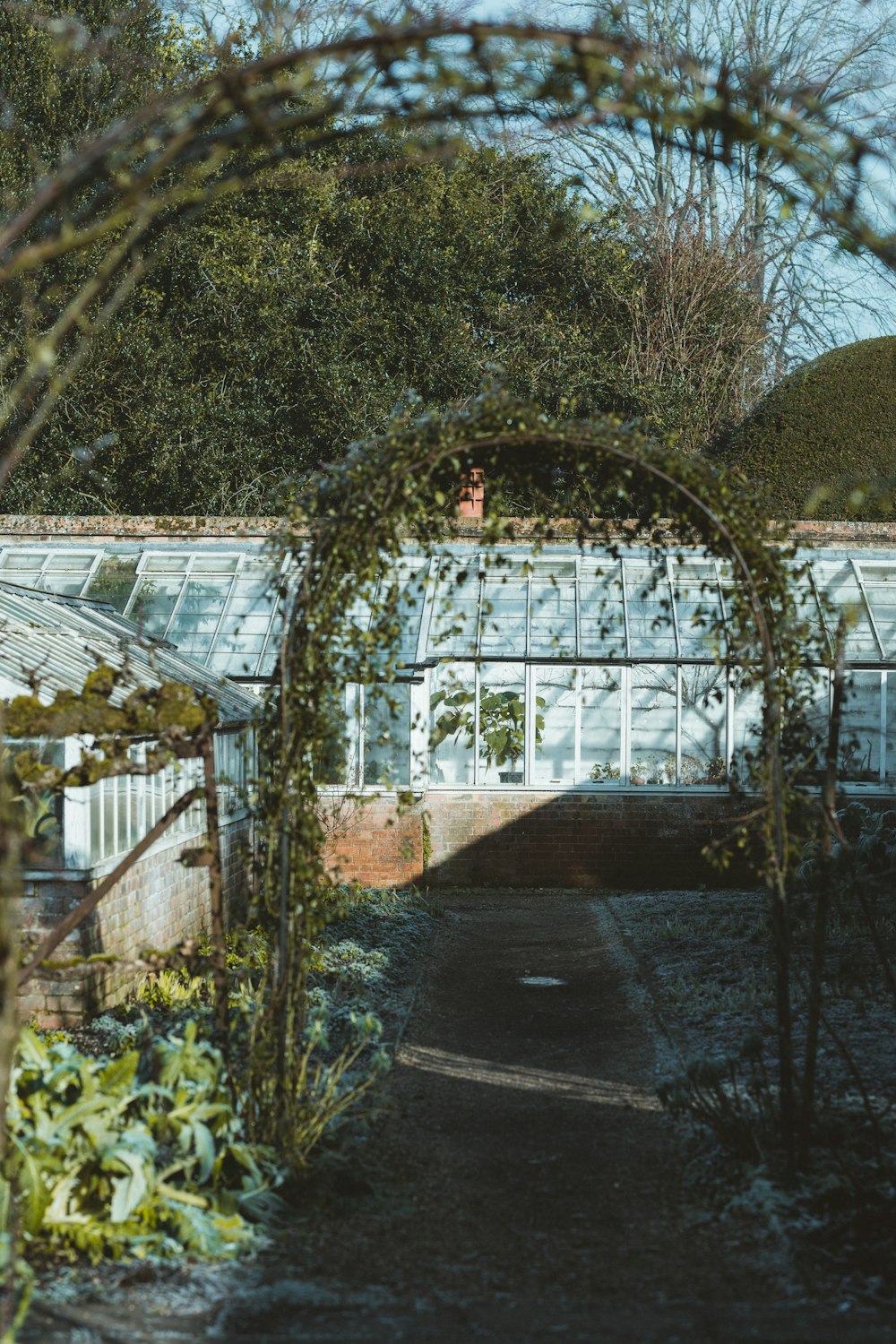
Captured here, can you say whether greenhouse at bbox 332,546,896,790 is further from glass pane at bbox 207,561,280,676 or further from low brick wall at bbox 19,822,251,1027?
low brick wall at bbox 19,822,251,1027

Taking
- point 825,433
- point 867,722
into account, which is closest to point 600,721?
point 867,722

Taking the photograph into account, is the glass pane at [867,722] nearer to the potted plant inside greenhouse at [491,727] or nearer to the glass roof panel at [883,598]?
the glass roof panel at [883,598]

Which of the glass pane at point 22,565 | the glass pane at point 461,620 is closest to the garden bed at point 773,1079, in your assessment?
the glass pane at point 461,620

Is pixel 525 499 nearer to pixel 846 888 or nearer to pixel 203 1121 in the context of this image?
pixel 846 888

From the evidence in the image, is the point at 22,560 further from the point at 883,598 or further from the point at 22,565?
the point at 883,598

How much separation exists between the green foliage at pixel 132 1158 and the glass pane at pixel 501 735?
938 centimetres

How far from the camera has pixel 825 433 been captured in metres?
17.8

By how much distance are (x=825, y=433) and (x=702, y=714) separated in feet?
18.3

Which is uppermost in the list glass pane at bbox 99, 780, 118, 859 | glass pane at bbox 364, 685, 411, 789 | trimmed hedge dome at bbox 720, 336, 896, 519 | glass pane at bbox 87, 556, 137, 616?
trimmed hedge dome at bbox 720, 336, 896, 519

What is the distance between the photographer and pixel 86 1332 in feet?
11.3

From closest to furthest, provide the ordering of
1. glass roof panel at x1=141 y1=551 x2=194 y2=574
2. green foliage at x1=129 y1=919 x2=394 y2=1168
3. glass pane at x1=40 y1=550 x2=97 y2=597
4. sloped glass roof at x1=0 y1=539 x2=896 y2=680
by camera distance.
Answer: green foliage at x1=129 y1=919 x2=394 y2=1168, sloped glass roof at x1=0 y1=539 x2=896 y2=680, glass pane at x1=40 y1=550 x2=97 y2=597, glass roof panel at x1=141 y1=551 x2=194 y2=574

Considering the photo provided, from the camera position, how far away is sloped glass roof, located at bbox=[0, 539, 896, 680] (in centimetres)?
1359

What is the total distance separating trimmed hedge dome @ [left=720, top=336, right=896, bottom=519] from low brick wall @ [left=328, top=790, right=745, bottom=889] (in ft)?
18.1

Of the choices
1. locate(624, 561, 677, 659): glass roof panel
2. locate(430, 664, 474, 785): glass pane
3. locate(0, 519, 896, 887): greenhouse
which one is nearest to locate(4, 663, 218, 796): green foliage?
locate(0, 519, 896, 887): greenhouse
